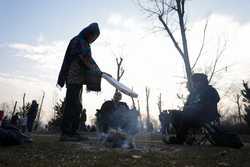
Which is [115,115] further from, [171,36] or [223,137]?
[171,36]

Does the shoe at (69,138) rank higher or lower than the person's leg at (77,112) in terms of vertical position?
lower

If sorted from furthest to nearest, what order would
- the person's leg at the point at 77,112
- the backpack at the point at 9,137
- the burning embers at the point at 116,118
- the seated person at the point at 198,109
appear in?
1. the seated person at the point at 198,109
2. the burning embers at the point at 116,118
3. the person's leg at the point at 77,112
4. the backpack at the point at 9,137

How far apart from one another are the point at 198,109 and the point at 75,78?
282 cm

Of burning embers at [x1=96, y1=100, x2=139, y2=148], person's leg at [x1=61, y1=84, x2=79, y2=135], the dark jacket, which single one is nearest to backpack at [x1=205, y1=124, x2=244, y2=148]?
the dark jacket

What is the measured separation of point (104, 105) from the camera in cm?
637

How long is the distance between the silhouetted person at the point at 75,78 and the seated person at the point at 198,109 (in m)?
2.16

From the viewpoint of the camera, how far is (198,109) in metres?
5.73

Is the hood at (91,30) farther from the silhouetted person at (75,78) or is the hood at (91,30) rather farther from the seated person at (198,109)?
the seated person at (198,109)

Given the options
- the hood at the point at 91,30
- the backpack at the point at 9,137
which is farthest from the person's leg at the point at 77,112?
the hood at the point at 91,30

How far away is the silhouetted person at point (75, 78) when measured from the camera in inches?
195

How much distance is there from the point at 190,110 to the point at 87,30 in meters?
2.93

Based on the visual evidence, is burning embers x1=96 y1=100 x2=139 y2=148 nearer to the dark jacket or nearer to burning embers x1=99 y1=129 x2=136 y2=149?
burning embers x1=99 y1=129 x2=136 y2=149

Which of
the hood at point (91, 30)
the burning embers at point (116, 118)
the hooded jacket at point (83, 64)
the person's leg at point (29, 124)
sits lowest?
the burning embers at point (116, 118)

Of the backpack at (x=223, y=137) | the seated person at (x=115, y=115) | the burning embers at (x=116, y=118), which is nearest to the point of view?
the backpack at (x=223, y=137)
